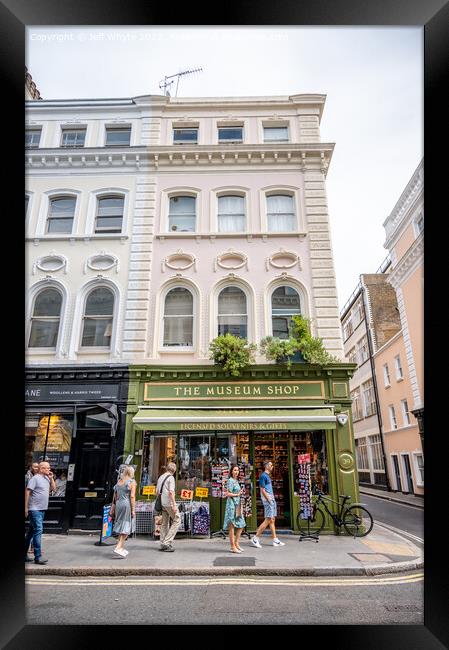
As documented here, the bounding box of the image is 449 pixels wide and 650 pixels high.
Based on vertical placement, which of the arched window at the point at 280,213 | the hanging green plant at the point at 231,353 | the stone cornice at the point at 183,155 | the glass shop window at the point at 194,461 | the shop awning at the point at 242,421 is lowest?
the glass shop window at the point at 194,461

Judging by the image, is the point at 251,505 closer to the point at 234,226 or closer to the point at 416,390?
the point at 234,226

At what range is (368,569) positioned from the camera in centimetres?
627

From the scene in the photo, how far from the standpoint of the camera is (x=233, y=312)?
1084 cm

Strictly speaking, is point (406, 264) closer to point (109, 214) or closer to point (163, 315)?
point (163, 315)

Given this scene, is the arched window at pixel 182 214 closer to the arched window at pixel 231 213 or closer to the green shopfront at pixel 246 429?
the arched window at pixel 231 213

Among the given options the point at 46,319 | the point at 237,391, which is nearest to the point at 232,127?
the point at 46,319

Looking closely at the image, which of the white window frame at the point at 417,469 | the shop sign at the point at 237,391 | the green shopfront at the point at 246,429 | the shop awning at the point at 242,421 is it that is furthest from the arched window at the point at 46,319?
the white window frame at the point at 417,469

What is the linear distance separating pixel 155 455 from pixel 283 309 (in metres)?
5.02

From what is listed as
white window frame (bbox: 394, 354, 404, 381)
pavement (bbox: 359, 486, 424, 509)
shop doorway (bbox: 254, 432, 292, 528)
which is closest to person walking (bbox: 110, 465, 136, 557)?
shop doorway (bbox: 254, 432, 292, 528)

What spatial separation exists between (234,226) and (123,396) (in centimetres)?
577

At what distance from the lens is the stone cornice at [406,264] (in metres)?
12.6

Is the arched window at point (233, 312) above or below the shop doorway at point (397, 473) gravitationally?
above

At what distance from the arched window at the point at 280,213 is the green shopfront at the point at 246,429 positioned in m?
4.30
